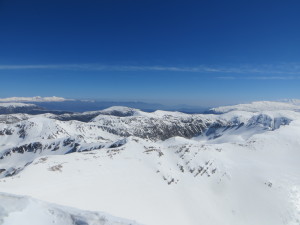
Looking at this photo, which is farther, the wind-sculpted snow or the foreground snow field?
the foreground snow field

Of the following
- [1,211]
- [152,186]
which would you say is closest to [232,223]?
[152,186]

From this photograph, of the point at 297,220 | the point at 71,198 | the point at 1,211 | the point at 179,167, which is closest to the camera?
the point at 1,211

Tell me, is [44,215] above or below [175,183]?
above

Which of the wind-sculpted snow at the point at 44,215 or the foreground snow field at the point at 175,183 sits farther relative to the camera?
the foreground snow field at the point at 175,183

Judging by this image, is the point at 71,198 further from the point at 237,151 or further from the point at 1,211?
the point at 237,151

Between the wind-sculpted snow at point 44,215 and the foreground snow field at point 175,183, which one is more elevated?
the wind-sculpted snow at point 44,215

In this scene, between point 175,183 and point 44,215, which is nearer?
point 44,215

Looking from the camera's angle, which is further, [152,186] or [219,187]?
[219,187]

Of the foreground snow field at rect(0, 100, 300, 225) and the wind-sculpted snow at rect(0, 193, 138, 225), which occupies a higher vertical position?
the wind-sculpted snow at rect(0, 193, 138, 225)
